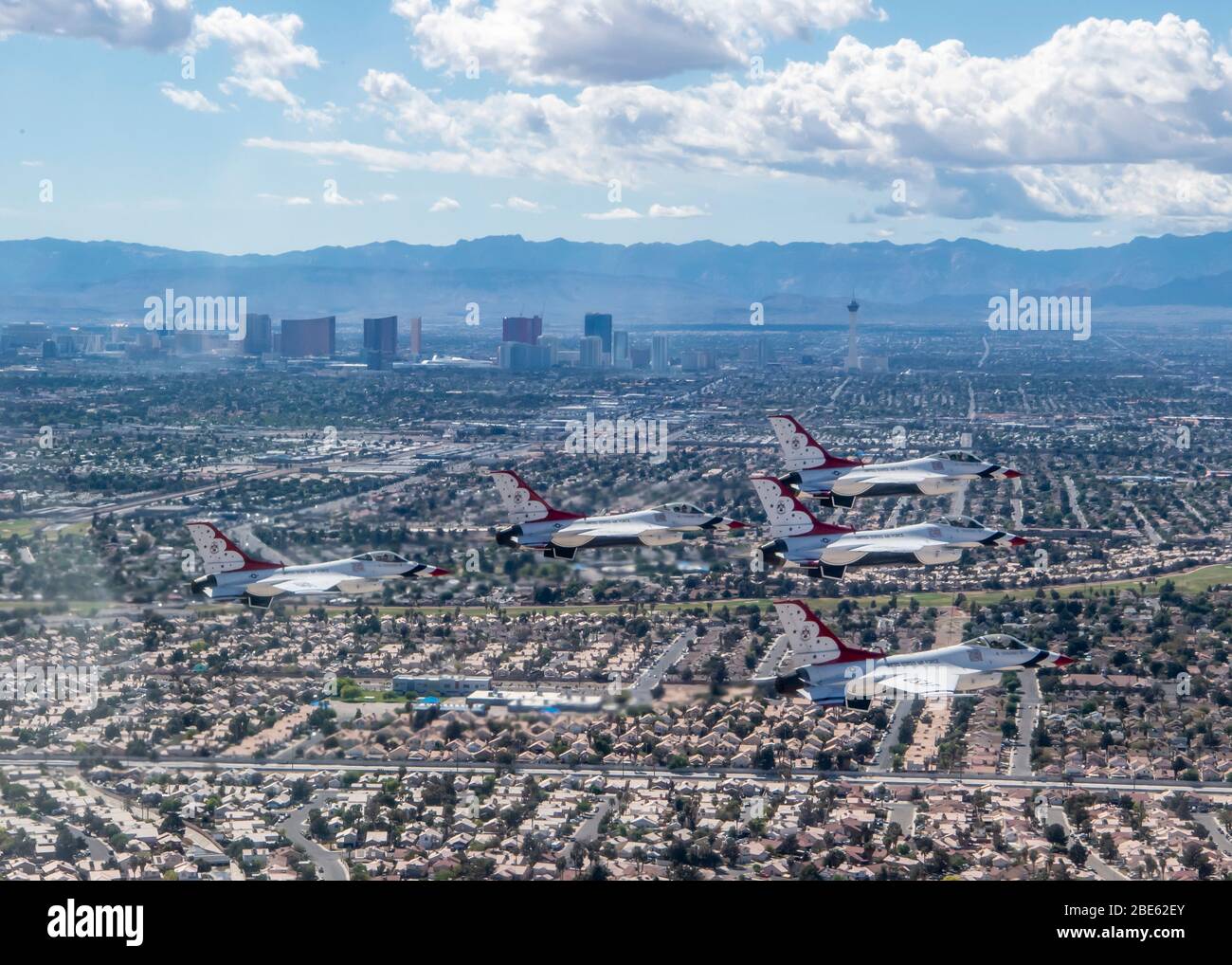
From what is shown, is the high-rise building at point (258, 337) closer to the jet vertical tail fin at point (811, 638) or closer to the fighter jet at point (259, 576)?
the fighter jet at point (259, 576)

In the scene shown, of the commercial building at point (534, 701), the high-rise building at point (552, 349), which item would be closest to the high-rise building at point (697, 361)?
the high-rise building at point (552, 349)

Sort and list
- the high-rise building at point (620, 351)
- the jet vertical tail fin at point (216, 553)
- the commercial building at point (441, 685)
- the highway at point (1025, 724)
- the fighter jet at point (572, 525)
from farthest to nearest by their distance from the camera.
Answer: the high-rise building at point (620, 351) → the commercial building at point (441, 685) → the highway at point (1025, 724) → the jet vertical tail fin at point (216, 553) → the fighter jet at point (572, 525)

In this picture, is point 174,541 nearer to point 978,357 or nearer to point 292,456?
point 292,456

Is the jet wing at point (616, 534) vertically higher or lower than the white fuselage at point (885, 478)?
lower

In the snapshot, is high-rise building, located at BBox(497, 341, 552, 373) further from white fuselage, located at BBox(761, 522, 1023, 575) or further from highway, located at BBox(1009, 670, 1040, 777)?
white fuselage, located at BBox(761, 522, 1023, 575)

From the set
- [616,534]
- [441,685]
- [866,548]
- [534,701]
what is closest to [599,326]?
[441,685]

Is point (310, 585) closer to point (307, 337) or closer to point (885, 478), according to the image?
point (885, 478)

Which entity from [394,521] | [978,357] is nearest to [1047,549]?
[394,521]
